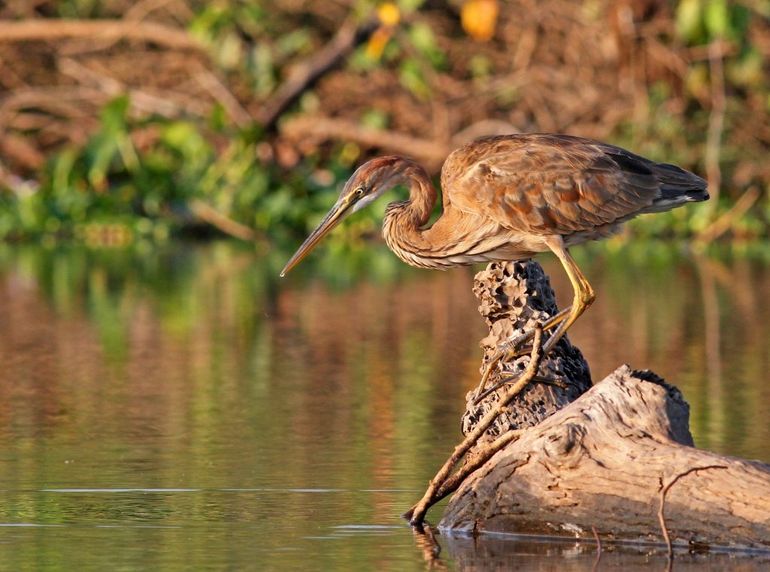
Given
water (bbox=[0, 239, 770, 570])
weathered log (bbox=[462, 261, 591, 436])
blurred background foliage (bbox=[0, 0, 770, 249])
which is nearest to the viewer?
water (bbox=[0, 239, 770, 570])

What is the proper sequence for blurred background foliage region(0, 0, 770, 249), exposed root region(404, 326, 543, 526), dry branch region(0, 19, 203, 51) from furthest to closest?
dry branch region(0, 19, 203, 51)
blurred background foliage region(0, 0, 770, 249)
exposed root region(404, 326, 543, 526)

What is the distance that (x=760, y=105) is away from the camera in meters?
25.5

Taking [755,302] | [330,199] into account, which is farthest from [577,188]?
[330,199]

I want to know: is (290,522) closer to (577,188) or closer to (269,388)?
(577,188)

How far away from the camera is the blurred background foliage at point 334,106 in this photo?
80.0ft

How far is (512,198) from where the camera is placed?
8.65 meters

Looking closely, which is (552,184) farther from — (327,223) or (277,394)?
(277,394)

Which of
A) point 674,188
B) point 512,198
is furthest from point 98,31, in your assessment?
point 512,198

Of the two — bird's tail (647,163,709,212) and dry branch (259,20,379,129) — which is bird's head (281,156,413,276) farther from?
dry branch (259,20,379,129)

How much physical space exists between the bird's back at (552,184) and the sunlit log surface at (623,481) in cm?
140

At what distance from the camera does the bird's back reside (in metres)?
8.65

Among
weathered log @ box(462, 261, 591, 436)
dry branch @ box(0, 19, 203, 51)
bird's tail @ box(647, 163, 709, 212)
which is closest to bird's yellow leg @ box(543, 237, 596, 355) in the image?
weathered log @ box(462, 261, 591, 436)

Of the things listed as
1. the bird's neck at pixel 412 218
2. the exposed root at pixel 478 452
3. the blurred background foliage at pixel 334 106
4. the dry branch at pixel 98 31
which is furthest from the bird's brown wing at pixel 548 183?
the dry branch at pixel 98 31

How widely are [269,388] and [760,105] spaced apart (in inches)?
579
